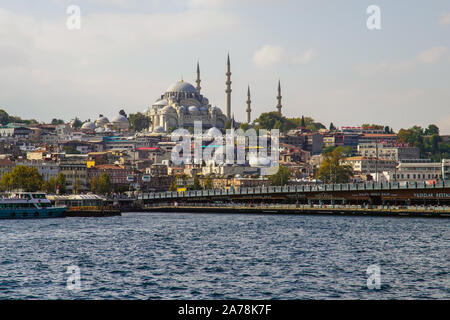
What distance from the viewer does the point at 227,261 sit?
111 feet

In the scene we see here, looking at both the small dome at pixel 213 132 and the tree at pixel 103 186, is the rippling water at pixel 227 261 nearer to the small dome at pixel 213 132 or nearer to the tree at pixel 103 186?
the tree at pixel 103 186

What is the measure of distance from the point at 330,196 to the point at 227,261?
44845 millimetres

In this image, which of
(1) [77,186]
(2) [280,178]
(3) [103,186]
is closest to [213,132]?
(2) [280,178]

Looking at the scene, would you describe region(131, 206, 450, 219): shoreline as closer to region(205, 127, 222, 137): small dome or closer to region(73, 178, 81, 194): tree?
region(73, 178, 81, 194): tree

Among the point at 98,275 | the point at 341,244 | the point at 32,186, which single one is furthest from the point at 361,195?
the point at 98,275

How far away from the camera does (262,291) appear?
25.9 meters

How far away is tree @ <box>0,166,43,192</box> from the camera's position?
9594 cm

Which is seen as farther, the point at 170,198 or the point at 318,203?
the point at 170,198

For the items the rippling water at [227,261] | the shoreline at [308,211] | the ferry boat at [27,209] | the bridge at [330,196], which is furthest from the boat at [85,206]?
the rippling water at [227,261]

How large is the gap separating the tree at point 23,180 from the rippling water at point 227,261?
4121 cm

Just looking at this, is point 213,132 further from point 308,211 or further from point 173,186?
point 308,211
